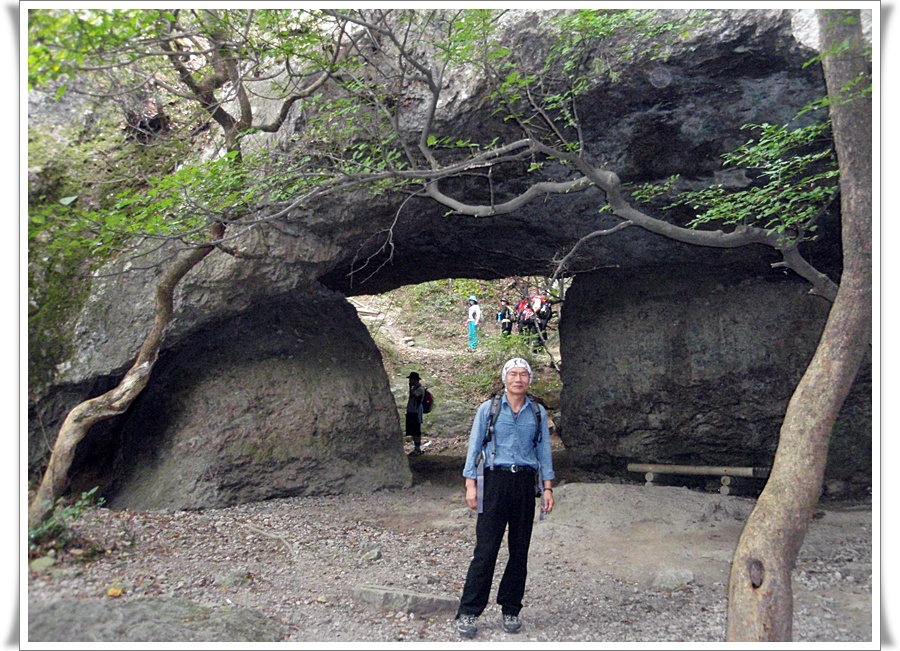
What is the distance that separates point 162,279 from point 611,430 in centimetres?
568

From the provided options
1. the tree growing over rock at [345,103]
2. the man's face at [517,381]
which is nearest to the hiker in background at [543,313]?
the tree growing over rock at [345,103]

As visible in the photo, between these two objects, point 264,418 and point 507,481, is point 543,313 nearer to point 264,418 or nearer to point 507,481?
point 264,418

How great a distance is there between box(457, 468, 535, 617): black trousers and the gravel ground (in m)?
0.25

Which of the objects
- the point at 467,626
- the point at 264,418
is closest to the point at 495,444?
the point at 467,626

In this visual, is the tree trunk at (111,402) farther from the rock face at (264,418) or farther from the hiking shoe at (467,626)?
the hiking shoe at (467,626)

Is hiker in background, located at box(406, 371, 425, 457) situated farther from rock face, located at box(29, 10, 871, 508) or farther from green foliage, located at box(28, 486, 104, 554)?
green foliage, located at box(28, 486, 104, 554)

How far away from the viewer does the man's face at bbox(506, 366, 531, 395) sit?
4.06m

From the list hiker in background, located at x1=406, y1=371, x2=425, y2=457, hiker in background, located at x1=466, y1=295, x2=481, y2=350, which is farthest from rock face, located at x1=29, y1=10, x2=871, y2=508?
hiker in background, located at x1=466, y1=295, x2=481, y2=350

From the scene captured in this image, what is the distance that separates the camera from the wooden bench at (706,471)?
7.93 m

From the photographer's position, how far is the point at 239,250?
21.0 ft

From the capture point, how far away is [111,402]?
5480 mm

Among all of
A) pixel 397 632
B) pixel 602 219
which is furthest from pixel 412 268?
pixel 397 632

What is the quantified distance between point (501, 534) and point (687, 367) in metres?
5.17
